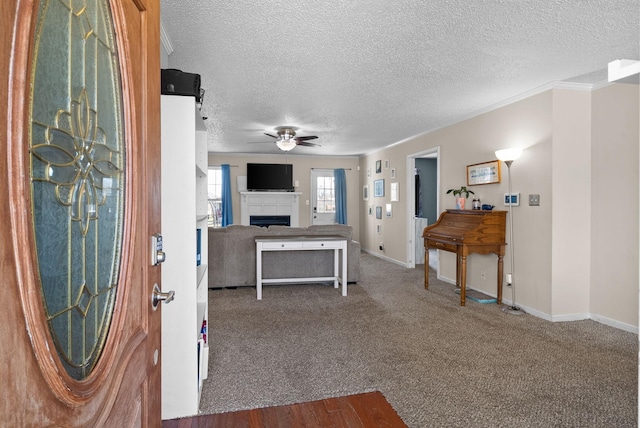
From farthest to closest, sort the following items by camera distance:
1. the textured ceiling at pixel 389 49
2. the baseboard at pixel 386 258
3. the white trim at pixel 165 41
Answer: the baseboard at pixel 386 258 < the white trim at pixel 165 41 < the textured ceiling at pixel 389 49

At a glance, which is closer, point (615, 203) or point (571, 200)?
point (615, 203)

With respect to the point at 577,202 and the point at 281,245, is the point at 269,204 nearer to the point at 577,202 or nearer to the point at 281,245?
the point at 281,245

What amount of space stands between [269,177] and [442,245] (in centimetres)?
467

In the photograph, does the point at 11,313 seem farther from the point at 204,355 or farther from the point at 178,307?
the point at 204,355

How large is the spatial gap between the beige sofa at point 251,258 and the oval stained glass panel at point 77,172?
4.32m

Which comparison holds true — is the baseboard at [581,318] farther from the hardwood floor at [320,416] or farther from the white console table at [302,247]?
the hardwood floor at [320,416]

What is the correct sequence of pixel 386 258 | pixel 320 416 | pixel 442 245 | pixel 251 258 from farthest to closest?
pixel 386 258 → pixel 251 258 → pixel 442 245 → pixel 320 416

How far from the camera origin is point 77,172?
0.62 metres

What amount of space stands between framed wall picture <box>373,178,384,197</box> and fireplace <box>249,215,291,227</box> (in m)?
2.09

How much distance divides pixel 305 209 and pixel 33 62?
8.35 meters

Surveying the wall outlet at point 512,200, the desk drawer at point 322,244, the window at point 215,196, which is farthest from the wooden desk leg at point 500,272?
the window at point 215,196

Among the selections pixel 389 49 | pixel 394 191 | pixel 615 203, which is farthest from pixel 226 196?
pixel 615 203

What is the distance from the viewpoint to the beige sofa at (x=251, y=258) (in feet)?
16.5

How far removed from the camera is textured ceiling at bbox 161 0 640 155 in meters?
2.25
